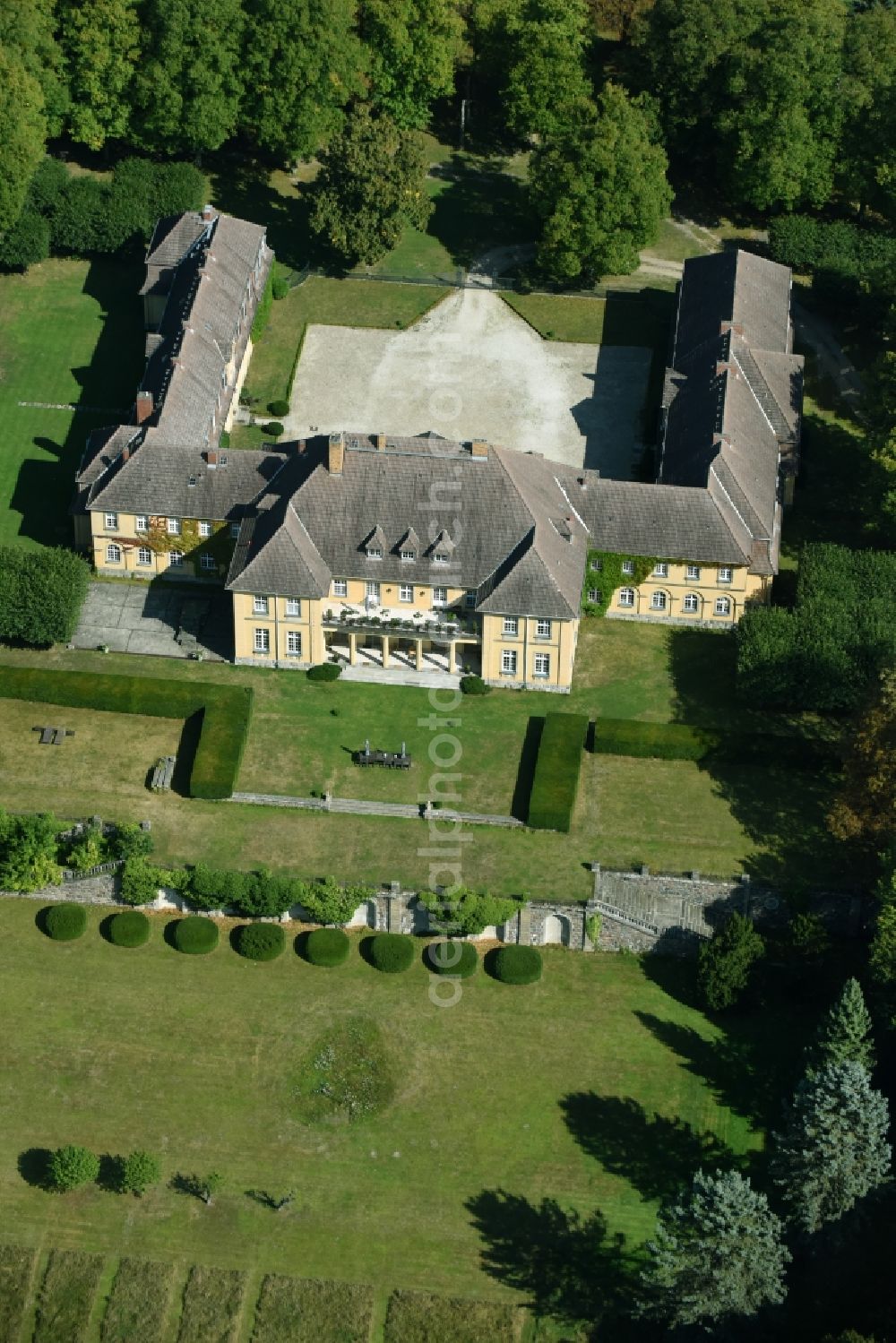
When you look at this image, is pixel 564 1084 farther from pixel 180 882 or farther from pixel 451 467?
pixel 451 467

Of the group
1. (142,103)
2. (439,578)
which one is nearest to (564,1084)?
(439,578)

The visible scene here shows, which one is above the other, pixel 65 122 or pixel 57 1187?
pixel 65 122

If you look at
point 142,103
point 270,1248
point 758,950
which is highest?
point 142,103

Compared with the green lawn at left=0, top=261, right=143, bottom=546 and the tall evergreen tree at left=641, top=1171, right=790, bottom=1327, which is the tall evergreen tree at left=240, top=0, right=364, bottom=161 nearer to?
the green lawn at left=0, top=261, right=143, bottom=546

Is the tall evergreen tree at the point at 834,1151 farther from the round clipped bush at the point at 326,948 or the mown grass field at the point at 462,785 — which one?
the round clipped bush at the point at 326,948

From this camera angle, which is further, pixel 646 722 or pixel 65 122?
pixel 65 122

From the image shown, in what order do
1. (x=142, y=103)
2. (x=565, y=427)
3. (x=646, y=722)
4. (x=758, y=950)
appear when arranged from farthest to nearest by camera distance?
(x=142, y=103), (x=565, y=427), (x=646, y=722), (x=758, y=950)
